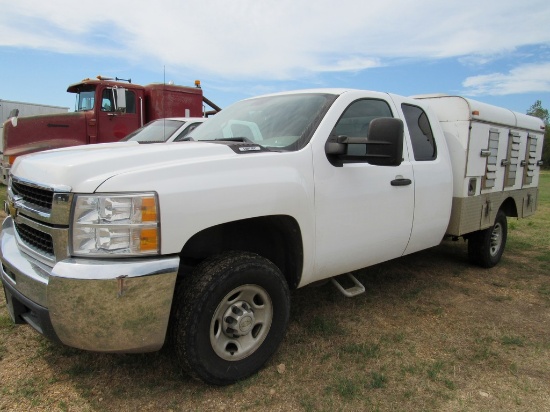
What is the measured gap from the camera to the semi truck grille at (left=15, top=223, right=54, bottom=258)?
93.3 inches

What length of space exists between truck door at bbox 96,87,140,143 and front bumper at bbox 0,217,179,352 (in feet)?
23.9

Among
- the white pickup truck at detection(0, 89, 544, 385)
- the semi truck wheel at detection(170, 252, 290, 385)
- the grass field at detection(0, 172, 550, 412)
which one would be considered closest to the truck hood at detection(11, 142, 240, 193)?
the white pickup truck at detection(0, 89, 544, 385)

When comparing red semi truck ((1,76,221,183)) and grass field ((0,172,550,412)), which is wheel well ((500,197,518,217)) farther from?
red semi truck ((1,76,221,183))

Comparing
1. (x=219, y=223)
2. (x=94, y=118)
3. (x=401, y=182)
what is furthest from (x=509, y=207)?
(x=94, y=118)

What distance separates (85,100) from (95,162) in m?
7.83

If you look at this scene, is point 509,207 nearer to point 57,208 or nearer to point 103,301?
point 103,301

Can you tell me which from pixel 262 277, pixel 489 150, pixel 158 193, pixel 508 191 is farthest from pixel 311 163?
pixel 508 191

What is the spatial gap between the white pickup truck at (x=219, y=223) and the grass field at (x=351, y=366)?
28 cm

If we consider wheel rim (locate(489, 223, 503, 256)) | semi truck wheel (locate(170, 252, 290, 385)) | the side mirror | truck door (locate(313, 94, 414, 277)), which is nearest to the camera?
semi truck wheel (locate(170, 252, 290, 385))

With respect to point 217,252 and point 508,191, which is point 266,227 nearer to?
point 217,252

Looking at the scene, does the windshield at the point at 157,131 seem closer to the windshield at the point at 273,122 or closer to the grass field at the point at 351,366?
the windshield at the point at 273,122

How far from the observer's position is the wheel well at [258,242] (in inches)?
109

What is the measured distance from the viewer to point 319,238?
3.05 m

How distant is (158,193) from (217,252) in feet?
2.50
